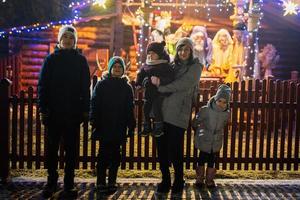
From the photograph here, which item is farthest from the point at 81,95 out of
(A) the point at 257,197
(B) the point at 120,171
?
(A) the point at 257,197

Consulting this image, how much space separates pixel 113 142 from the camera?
6.16 m

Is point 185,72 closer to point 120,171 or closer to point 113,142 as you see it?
point 113,142

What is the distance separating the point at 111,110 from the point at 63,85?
28.3 inches

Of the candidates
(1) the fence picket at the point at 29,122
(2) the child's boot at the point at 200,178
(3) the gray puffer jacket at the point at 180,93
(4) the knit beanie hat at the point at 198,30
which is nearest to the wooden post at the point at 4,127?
(1) the fence picket at the point at 29,122

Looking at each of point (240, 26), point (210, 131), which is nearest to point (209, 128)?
point (210, 131)

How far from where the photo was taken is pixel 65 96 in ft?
19.2

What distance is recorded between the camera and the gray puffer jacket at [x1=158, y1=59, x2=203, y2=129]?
6.00 meters

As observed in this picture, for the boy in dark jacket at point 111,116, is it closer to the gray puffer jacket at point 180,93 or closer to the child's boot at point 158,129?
the child's boot at point 158,129

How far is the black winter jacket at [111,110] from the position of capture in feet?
20.0

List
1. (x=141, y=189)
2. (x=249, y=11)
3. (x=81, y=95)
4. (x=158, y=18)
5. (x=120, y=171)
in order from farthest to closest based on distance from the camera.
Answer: (x=158, y=18) < (x=249, y=11) < (x=120, y=171) < (x=141, y=189) < (x=81, y=95)

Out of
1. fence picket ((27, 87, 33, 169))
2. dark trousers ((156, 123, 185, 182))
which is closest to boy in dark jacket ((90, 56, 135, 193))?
dark trousers ((156, 123, 185, 182))

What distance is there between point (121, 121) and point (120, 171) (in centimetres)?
175

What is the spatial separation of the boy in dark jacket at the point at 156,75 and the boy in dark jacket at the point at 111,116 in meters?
0.27

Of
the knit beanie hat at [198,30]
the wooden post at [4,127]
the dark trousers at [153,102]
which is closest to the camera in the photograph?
the dark trousers at [153,102]
